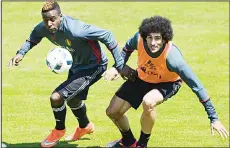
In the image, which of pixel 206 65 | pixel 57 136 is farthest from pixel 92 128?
pixel 206 65

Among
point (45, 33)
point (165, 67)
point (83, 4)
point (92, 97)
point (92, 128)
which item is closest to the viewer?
point (165, 67)

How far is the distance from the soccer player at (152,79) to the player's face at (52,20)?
1.08 metres

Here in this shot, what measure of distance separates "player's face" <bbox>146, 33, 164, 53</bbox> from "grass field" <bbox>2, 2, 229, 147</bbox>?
79.5 inches

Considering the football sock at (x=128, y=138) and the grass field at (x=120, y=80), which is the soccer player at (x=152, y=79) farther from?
the grass field at (x=120, y=80)

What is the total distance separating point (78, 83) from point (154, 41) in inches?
57.4

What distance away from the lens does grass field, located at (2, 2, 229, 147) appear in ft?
34.5

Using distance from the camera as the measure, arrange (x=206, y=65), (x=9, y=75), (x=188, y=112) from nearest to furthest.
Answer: (x=188, y=112), (x=9, y=75), (x=206, y=65)

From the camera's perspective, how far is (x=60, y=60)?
915cm

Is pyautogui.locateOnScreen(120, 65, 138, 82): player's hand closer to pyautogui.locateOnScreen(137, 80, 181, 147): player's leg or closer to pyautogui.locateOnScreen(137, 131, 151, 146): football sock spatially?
pyautogui.locateOnScreen(137, 80, 181, 147): player's leg

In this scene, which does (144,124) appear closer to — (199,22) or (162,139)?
(162,139)

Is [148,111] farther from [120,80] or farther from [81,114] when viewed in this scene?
[120,80]

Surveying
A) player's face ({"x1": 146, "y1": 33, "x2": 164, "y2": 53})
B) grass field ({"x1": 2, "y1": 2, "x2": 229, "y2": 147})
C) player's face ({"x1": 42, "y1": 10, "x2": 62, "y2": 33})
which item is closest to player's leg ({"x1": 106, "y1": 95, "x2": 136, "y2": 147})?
grass field ({"x1": 2, "y1": 2, "x2": 229, "y2": 147})

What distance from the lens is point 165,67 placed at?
8734mm

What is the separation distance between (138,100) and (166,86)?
0.47 m
